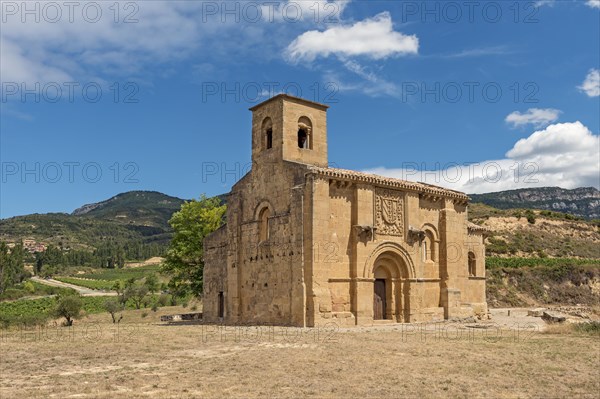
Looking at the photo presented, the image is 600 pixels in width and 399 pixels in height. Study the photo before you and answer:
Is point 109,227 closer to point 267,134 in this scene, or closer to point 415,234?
point 267,134

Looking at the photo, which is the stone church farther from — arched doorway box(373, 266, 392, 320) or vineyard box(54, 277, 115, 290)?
vineyard box(54, 277, 115, 290)

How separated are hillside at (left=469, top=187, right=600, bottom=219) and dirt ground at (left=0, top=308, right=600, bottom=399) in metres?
144

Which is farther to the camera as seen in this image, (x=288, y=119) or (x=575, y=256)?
(x=575, y=256)

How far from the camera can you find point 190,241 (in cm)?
3794

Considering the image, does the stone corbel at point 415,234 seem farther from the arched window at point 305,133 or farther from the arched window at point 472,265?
the arched window at point 472,265

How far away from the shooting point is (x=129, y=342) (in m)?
17.4

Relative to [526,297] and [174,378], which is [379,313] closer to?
[174,378]

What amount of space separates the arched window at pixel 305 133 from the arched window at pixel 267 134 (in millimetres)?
1405

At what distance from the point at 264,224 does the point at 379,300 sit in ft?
20.8

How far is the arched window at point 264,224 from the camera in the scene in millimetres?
25531

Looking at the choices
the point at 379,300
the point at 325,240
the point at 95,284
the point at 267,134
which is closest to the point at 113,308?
the point at 267,134

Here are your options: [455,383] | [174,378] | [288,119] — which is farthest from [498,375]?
[288,119]

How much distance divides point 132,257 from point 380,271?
120319 mm

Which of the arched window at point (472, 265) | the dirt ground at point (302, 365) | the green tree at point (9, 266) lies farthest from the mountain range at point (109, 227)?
the dirt ground at point (302, 365)
